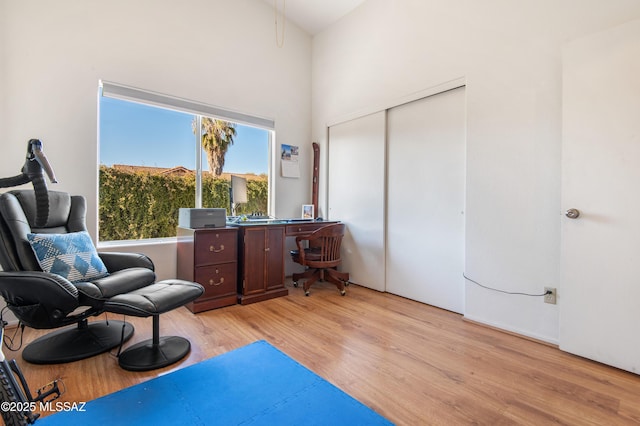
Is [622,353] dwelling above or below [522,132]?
below

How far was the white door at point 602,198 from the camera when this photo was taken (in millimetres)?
1708

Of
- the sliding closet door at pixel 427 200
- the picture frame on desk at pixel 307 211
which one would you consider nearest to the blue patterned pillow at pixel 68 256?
the picture frame on desk at pixel 307 211

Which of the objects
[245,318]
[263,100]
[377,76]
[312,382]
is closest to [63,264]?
[245,318]

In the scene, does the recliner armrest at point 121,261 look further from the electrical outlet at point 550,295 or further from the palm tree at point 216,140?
the electrical outlet at point 550,295

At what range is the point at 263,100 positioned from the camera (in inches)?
145

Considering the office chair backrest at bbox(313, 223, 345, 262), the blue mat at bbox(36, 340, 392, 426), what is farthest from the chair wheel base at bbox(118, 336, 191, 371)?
the office chair backrest at bbox(313, 223, 345, 262)

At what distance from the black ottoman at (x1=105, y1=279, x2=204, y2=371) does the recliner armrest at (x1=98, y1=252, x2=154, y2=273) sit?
0.99ft

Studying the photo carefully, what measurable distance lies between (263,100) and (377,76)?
1.45 meters

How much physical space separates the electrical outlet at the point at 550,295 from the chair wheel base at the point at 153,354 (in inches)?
101

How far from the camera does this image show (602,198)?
5.93 ft

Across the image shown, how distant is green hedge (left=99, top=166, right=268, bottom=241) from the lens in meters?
2.75

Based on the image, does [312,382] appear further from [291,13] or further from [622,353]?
[291,13]

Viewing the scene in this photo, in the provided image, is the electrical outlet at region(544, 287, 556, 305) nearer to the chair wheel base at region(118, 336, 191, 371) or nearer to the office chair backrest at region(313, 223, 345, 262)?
the office chair backrest at region(313, 223, 345, 262)

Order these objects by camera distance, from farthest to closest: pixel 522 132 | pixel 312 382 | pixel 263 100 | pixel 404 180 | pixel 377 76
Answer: pixel 263 100 < pixel 377 76 < pixel 404 180 < pixel 522 132 < pixel 312 382
